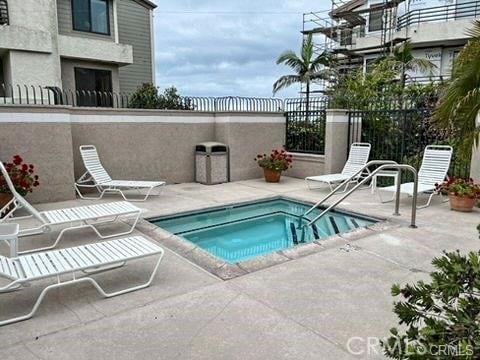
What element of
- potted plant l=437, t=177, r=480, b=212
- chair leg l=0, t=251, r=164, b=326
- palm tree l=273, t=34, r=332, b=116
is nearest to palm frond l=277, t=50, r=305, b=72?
palm tree l=273, t=34, r=332, b=116

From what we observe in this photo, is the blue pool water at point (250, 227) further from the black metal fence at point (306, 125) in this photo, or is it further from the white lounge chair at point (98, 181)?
the black metal fence at point (306, 125)

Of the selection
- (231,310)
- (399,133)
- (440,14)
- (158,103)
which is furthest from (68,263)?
(440,14)

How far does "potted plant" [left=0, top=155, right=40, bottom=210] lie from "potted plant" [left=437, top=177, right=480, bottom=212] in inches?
293

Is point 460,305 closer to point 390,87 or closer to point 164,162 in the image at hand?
point 164,162

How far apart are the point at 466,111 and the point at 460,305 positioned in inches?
144

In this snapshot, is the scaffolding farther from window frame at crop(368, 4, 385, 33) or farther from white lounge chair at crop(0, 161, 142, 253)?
white lounge chair at crop(0, 161, 142, 253)

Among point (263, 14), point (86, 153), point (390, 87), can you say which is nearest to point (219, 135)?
point (86, 153)

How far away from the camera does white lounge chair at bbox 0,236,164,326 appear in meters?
2.96

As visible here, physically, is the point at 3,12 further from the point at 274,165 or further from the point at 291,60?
the point at 291,60

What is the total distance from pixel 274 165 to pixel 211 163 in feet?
5.43

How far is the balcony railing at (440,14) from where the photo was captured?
1712 cm

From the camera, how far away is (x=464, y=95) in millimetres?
4418

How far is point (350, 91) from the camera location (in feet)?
38.4

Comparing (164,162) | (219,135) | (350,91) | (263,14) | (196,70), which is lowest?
(164,162)
